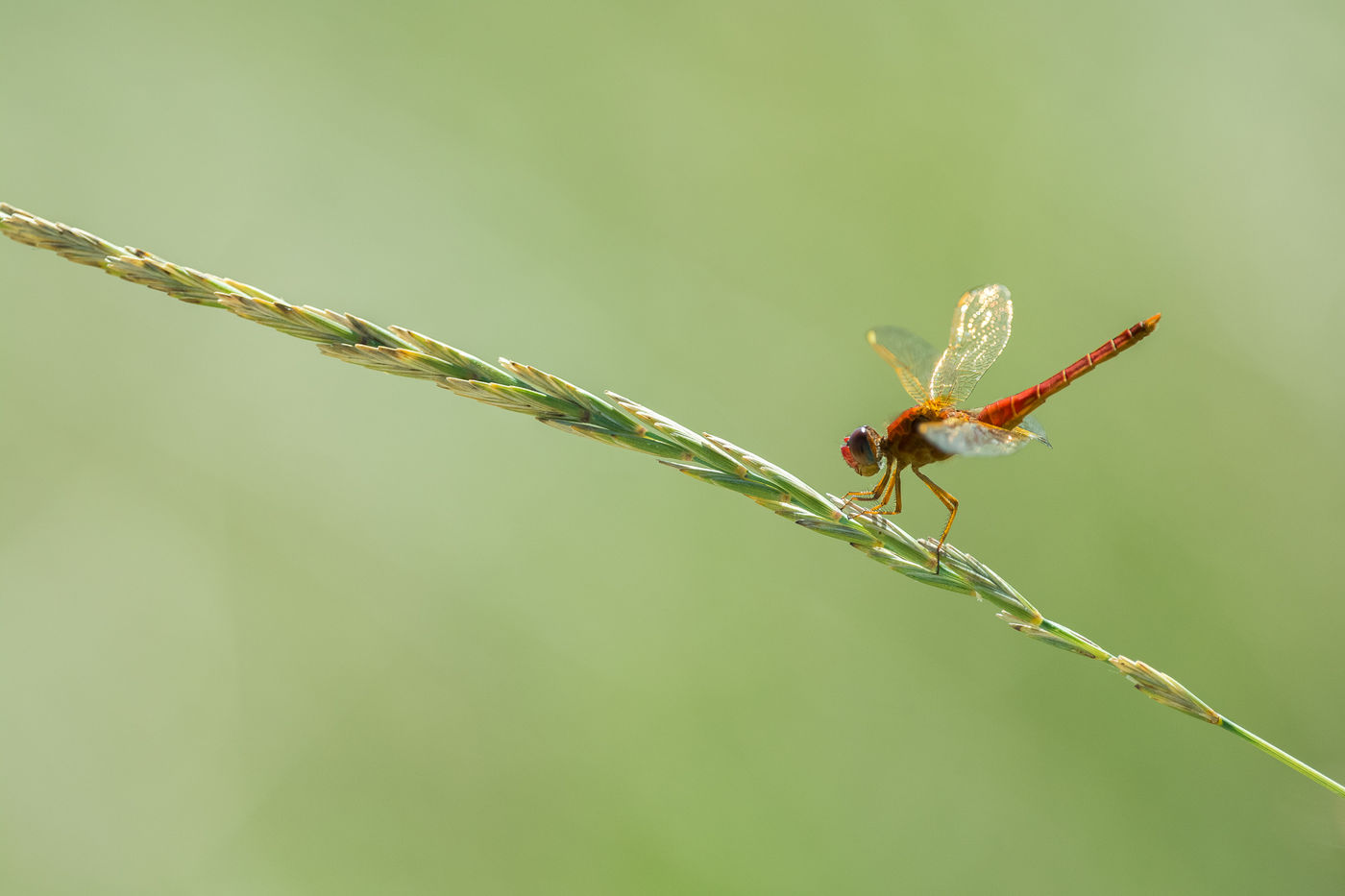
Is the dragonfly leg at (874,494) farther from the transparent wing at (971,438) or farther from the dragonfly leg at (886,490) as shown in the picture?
the transparent wing at (971,438)

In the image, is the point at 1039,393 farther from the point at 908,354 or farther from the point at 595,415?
the point at 595,415

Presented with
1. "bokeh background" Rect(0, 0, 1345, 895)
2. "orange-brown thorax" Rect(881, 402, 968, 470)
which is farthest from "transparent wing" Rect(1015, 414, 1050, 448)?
"bokeh background" Rect(0, 0, 1345, 895)

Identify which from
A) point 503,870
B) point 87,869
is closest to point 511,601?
point 503,870

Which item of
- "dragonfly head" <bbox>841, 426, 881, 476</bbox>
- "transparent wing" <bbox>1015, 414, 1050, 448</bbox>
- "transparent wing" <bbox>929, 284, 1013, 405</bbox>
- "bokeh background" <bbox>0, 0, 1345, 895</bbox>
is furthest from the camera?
"bokeh background" <bbox>0, 0, 1345, 895</bbox>

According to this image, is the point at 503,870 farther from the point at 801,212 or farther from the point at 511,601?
the point at 801,212

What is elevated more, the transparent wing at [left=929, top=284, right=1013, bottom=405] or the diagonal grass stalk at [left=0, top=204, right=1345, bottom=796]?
the transparent wing at [left=929, top=284, right=1013, bottom=405]

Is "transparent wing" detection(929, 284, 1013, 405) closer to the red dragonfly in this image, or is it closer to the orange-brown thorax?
the red dragonfly
